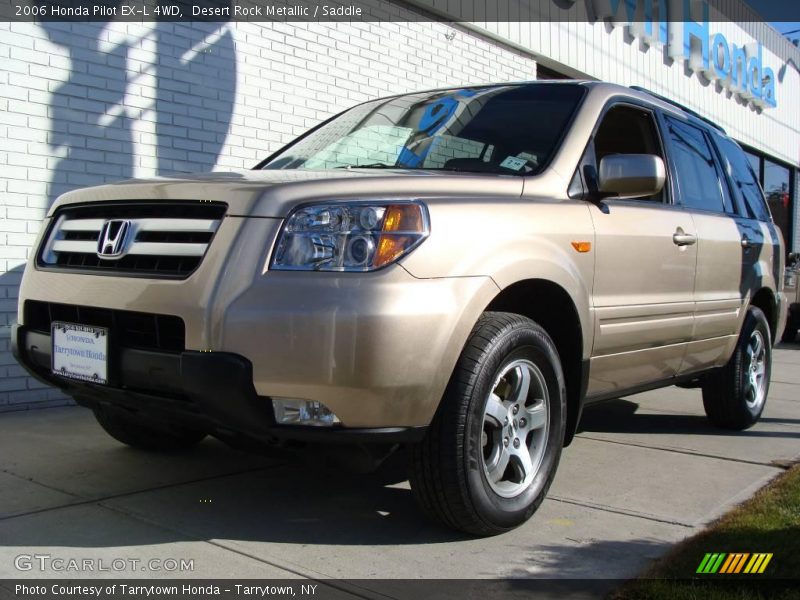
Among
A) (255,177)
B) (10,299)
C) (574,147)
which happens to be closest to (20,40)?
(10,299)

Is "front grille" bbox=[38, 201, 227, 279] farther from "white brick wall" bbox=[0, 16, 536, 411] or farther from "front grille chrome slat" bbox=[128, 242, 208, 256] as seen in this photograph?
"white brick wall" bbox=[0, 16, 536, 411]

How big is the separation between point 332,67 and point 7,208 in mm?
3454

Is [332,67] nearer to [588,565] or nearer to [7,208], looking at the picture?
[7,208]

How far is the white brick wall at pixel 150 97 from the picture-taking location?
5.69 meters

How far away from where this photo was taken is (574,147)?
12.6 feet

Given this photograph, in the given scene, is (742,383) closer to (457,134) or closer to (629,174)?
(629,174)

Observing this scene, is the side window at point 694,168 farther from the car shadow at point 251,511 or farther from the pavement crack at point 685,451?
the car shadow at point 251,511

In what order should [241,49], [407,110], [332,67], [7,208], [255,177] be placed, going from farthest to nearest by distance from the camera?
[332,67], [241,49], [7,208], [407,110], [255,177]

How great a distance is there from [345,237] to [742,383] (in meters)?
3.57

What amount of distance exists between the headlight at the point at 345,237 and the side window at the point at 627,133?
166cm

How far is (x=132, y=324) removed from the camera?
121 inches

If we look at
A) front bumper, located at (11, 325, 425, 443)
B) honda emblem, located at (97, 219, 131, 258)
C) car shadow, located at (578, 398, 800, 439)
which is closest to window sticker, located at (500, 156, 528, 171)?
front bumper, located at (11, 325, 425, 443)

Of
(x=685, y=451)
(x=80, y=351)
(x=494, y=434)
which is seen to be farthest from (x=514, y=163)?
(x=685, y=451)

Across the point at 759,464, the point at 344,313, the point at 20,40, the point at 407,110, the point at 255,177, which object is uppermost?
the point at 20,40
